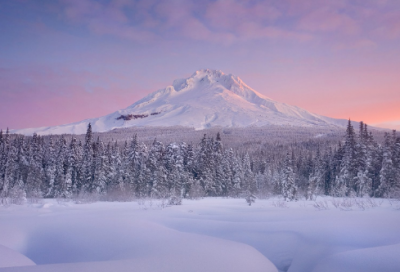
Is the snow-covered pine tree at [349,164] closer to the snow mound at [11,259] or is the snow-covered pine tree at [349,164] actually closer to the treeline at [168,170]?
the treeline at [168,170]

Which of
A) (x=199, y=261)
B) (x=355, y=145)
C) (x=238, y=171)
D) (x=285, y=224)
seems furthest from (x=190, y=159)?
(x=199, y=261)

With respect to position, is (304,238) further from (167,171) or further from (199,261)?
(167,171)

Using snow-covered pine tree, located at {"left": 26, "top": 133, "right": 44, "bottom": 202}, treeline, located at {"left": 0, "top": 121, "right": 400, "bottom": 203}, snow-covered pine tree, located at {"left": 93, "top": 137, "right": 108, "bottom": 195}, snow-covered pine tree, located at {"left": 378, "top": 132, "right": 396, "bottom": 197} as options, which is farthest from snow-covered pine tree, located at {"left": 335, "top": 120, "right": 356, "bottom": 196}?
snow-covered pine tree, located at {"left": 26, "top": 133, "right": 44, "bottom": 202}

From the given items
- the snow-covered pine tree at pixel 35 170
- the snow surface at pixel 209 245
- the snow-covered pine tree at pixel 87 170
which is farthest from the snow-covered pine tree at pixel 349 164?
the snow-covered pine tree at pixel 35 170

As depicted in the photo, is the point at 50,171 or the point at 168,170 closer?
the point at 50,171

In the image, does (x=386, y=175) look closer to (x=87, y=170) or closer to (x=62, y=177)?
(x=87, y=170)

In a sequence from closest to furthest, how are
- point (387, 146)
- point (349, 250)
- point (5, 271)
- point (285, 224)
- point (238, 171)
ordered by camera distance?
point (5, 271), point (349, 250), point (285, 224), point (387, 146), point (238, 171)

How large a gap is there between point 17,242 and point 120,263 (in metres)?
4.58

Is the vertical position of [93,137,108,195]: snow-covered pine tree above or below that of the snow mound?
below

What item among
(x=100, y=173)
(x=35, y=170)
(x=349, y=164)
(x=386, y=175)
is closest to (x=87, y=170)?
(x=100, y=173)

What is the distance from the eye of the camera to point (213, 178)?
40.2m

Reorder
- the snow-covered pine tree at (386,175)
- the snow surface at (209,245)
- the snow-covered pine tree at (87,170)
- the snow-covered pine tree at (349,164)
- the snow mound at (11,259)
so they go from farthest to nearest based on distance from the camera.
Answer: the snow-covered pine tree at (87,170), the snow-covered pine tree at (349,164), the snow-covered pine tree at (386,175), the snow mound at (11,259), the snow surface at (209,245)

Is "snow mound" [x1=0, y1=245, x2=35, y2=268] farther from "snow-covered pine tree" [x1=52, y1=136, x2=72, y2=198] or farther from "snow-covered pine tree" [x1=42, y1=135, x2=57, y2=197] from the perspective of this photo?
"snow-covered pine tree" [x1=42, y1=135, x2=57, y2=197]

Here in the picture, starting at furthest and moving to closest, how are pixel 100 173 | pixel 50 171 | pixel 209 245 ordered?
pixel 50 171 < pixel 100 173 < pixel 209 245
